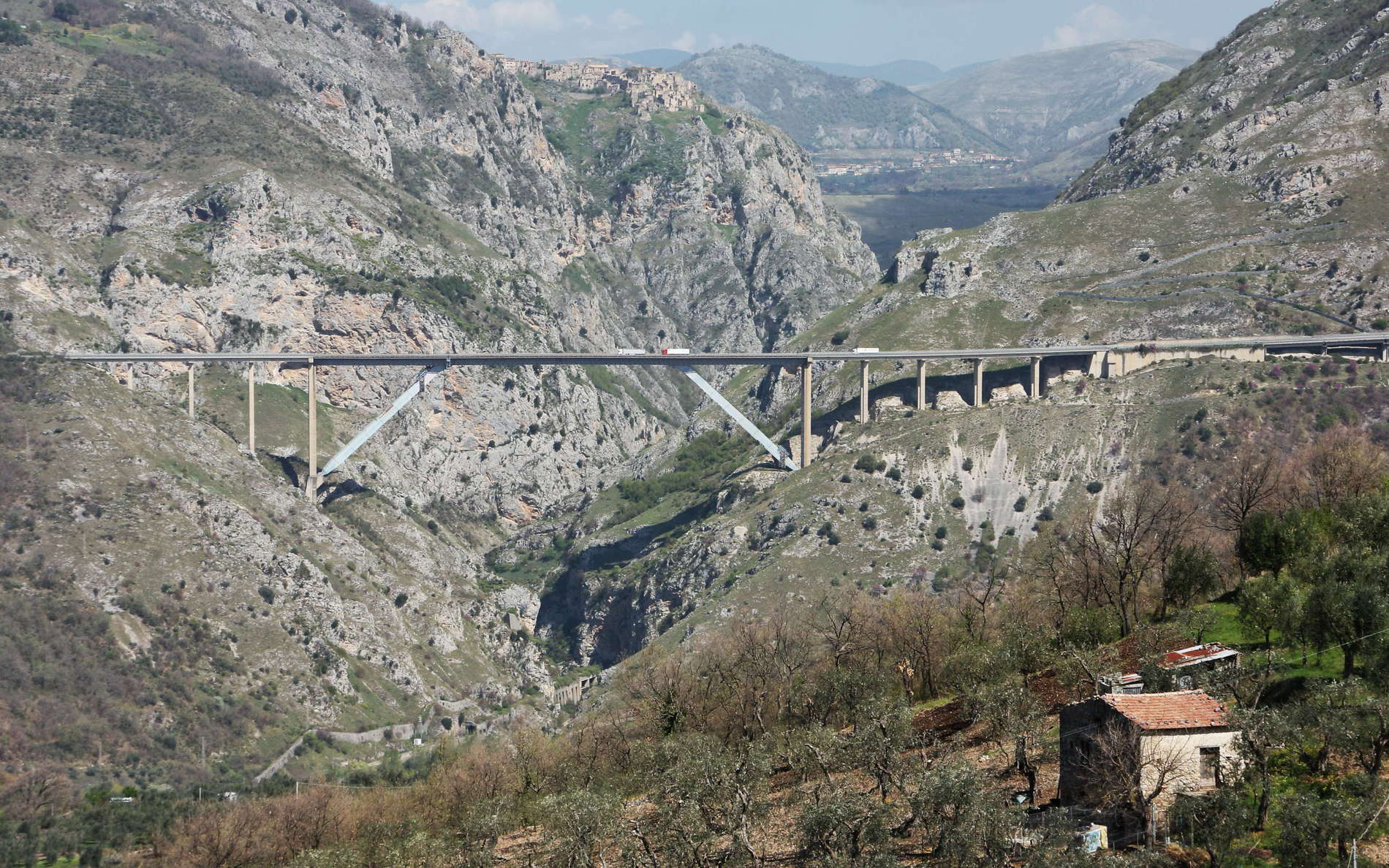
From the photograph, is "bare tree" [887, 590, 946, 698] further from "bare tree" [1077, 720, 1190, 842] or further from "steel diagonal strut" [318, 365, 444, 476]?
"steel diagonal strut" [318, 365, 444, 476]

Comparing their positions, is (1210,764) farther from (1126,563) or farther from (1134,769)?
(1126,563)

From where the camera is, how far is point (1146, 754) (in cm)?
4006

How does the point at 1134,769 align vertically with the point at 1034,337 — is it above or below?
above

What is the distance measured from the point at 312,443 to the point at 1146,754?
133 m

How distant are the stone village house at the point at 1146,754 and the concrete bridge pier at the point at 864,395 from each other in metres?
110

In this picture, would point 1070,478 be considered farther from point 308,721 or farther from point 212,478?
point 212,478

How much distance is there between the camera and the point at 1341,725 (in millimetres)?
39500

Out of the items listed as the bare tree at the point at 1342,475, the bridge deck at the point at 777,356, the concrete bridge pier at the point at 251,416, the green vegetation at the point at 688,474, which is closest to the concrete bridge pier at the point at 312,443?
the bridge deck at the point at 777,356

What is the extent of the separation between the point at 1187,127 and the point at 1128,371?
64324 millimetres

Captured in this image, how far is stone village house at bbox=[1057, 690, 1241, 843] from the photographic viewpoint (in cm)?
3941

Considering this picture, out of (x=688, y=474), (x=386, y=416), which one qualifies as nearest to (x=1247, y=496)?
(x=386, y=416)

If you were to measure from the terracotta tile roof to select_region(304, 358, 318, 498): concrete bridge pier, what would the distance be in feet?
418

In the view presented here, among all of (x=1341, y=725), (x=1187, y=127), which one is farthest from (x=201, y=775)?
(x=1187, y=127)

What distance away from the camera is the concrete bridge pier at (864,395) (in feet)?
500
